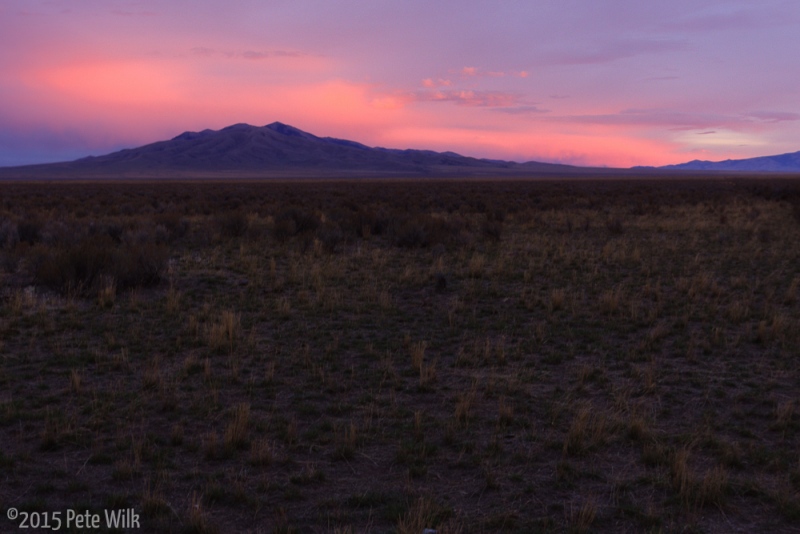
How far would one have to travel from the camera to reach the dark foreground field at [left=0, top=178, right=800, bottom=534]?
464cm

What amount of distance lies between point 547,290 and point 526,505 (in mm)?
8403

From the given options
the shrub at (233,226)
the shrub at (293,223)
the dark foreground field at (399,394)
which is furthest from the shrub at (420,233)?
the shrub at (233,226)

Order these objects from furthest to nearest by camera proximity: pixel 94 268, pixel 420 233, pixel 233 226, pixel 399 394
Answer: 1. pixel 233 226
2. pixel 420 233
3. pixel 94 268
4. pixel 399 394

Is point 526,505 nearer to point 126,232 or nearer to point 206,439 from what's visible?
point 206,439

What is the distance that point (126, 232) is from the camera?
1811cm

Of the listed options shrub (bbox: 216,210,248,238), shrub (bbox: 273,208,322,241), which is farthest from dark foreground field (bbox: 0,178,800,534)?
shrub (bbox: 216,210,248,238)

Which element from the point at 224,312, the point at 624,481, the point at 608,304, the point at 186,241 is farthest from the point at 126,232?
the point at 624,481

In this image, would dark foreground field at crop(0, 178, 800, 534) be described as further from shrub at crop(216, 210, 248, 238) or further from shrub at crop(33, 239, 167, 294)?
shrub at crop(216, 210, 248, 238)

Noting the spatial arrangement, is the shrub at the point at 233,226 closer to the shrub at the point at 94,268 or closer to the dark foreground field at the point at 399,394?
the dark foreground field at the point at 399,394

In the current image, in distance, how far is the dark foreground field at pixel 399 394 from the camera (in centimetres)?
464

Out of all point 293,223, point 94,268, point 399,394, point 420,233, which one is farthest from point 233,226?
point 399,394

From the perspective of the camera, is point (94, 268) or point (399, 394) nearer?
point (399, 394)

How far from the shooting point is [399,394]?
6969 millimetres

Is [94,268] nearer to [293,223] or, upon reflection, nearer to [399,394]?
[399,394]
